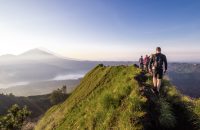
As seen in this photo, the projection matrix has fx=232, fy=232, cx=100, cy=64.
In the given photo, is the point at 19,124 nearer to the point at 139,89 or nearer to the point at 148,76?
the point at 148,76

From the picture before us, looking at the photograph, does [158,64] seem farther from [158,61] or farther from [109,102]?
[109,102]

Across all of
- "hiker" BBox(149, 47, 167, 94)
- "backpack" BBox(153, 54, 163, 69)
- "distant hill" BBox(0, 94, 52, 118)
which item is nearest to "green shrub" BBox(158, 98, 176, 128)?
"hiker" BBox(149, 47, 167, 94)

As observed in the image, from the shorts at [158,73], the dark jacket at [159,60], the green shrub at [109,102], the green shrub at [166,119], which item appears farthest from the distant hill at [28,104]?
the green shrub at [166,119]

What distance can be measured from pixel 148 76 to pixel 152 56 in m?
4.09

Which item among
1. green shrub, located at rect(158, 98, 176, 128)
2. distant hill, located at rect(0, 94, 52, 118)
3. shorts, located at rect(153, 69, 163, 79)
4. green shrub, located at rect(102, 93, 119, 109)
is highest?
shorts, located at rect(153, 69, 163, 79)

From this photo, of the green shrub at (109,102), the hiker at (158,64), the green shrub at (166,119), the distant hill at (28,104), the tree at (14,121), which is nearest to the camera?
the green shrub at (166,119)

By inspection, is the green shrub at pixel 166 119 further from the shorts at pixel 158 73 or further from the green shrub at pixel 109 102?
the shorts at pixel 158 73

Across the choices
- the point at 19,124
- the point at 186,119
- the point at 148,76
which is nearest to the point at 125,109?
the point at 186,119

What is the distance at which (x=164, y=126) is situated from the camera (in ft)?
30.2

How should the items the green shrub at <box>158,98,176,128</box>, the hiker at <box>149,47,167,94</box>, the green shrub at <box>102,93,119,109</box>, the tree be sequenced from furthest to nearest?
the tree
the hiker at <box>149,47,167,94</box>
the green shrub at <box>102,93,119,109</box>
the green shrub at <box>158,98,176,128</box>

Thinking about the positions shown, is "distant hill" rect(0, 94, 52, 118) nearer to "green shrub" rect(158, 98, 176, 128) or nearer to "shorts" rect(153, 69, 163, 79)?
"shorts" rect(153, 69, 163, 79)

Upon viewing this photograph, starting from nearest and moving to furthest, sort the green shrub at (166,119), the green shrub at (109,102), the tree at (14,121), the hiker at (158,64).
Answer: the green shrub at (166,119), the green shrub at (109,102), the hiker at (158,64), the tree at (14,121)

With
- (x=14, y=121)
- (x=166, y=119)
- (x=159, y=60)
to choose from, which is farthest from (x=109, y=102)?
(x=14, y=121)

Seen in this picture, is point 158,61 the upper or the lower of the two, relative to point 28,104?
upper
